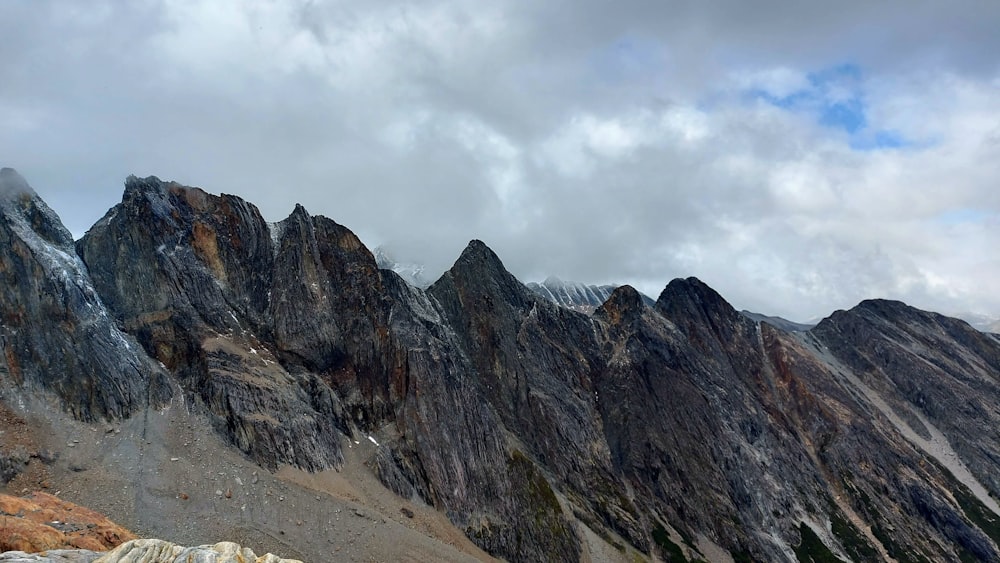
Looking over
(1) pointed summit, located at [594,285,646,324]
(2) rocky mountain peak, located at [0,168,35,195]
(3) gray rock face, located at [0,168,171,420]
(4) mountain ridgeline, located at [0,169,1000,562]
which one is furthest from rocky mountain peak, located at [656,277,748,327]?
(2) rocky mountain peak, located at [0,168,35,195]

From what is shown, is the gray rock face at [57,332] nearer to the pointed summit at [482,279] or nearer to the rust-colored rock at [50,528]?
the rust-colored rock at [50,528]

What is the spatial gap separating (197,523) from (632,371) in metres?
112

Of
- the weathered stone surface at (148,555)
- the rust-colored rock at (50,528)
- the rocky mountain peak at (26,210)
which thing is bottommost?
the rust-colored rock at (50,528)

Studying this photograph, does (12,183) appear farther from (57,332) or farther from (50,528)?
(50,528)

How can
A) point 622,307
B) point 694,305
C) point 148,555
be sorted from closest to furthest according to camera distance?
point 148,555, point 622,307, point 694,305

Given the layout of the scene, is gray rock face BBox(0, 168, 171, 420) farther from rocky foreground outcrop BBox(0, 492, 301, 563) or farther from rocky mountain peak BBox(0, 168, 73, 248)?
rocky foreground outcrop BBox(0, 492, 301, 563)

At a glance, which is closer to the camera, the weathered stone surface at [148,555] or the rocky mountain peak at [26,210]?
the weathered stone surface at [148,555]

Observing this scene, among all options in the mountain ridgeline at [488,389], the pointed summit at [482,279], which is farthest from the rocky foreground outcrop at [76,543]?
the pointed summit at [482,279]

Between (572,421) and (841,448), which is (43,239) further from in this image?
(841,448)

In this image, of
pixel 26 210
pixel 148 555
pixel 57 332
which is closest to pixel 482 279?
pixel 57 332

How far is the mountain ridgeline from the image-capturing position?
94.1m

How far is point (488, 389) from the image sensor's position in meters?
138

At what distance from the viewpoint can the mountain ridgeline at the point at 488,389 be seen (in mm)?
94125

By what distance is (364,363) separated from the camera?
11806 centimetres
